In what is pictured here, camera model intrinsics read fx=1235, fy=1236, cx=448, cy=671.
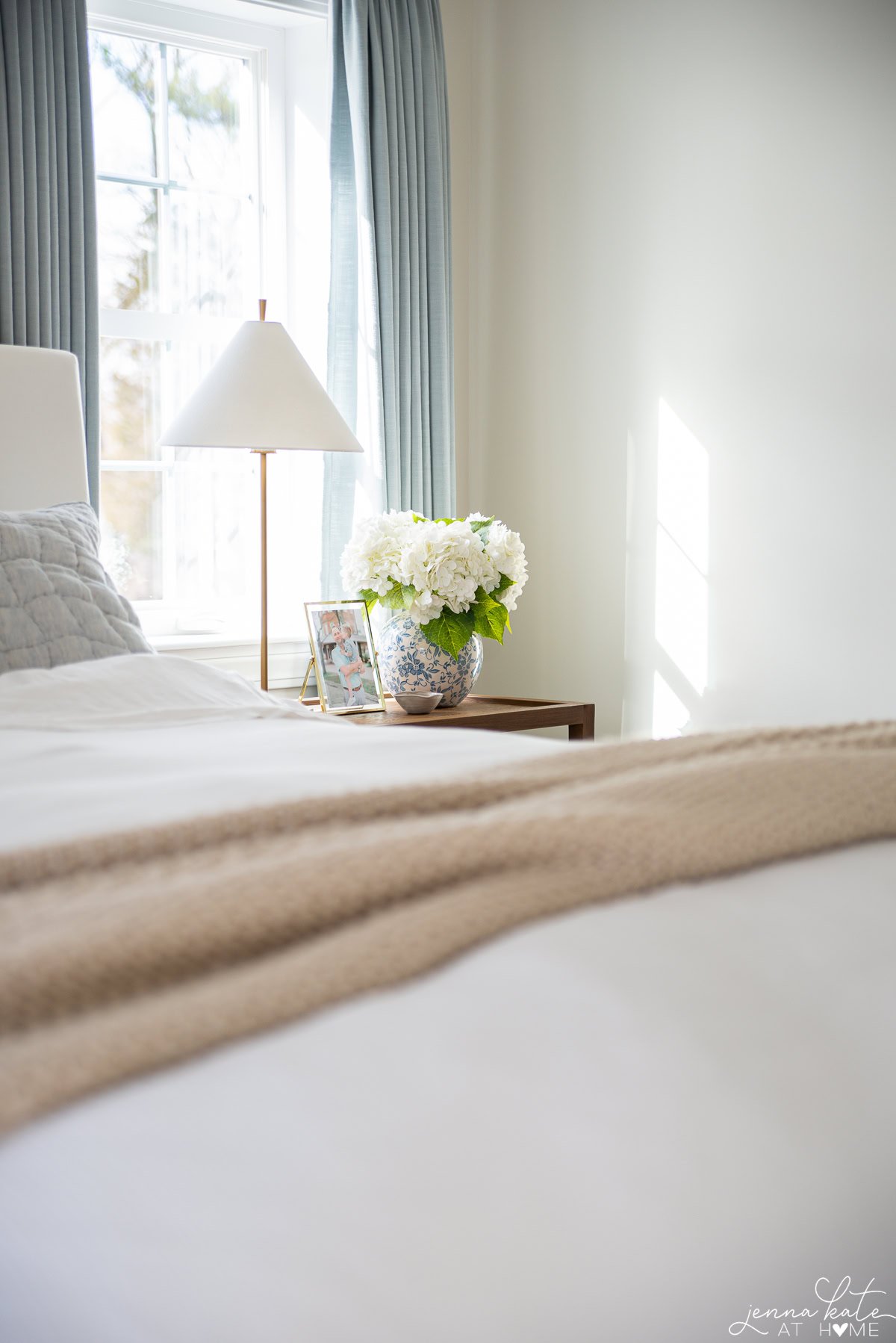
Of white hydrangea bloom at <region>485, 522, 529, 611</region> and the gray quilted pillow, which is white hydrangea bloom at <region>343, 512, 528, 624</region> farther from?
the gray quilted pillow

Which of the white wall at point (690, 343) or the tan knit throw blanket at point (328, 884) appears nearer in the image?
the tan knit throw blanket at point (328, 884)

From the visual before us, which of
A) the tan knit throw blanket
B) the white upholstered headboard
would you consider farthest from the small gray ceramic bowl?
the tan knit throw blanket

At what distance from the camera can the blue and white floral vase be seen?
2.84 metres

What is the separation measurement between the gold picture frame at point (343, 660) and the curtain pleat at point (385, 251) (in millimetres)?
410

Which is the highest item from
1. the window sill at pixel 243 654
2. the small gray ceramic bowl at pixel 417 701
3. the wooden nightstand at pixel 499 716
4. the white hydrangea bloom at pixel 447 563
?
the white hydrangea bloom at pixel 447 563

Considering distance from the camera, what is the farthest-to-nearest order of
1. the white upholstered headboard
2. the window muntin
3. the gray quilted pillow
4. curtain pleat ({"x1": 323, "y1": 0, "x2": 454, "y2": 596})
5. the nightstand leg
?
A: curtain pleat ({"x1": 323, "y1": 0, "x2": 454, "y2": 596}) < the window muntin < the nightstand leg < the white upholstered headboard < the gray quilted pillow

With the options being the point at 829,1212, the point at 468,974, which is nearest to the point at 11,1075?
the point at 468,974

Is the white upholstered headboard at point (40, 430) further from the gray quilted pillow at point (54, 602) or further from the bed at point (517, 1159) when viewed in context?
the bed at point (517, 1159)

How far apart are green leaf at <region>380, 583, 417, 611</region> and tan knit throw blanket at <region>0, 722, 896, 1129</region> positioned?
5.53ft

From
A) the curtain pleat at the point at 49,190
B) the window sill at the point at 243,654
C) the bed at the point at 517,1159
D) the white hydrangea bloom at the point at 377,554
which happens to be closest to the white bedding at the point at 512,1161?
the bed at the point at 517,1159

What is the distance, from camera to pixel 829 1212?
65 cm

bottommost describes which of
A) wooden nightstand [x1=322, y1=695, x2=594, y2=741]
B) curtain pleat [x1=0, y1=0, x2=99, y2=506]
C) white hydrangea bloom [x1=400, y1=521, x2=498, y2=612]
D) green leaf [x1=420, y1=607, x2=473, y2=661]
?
wooden nightstand [x1=322, y1=695, x2=594, y2=741]

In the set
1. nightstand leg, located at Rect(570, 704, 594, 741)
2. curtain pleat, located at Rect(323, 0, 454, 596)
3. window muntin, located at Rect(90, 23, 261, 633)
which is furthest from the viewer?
curtain pleat, located at Rect(323, 0, 454, 596)

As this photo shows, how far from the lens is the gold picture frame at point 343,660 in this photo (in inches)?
110
